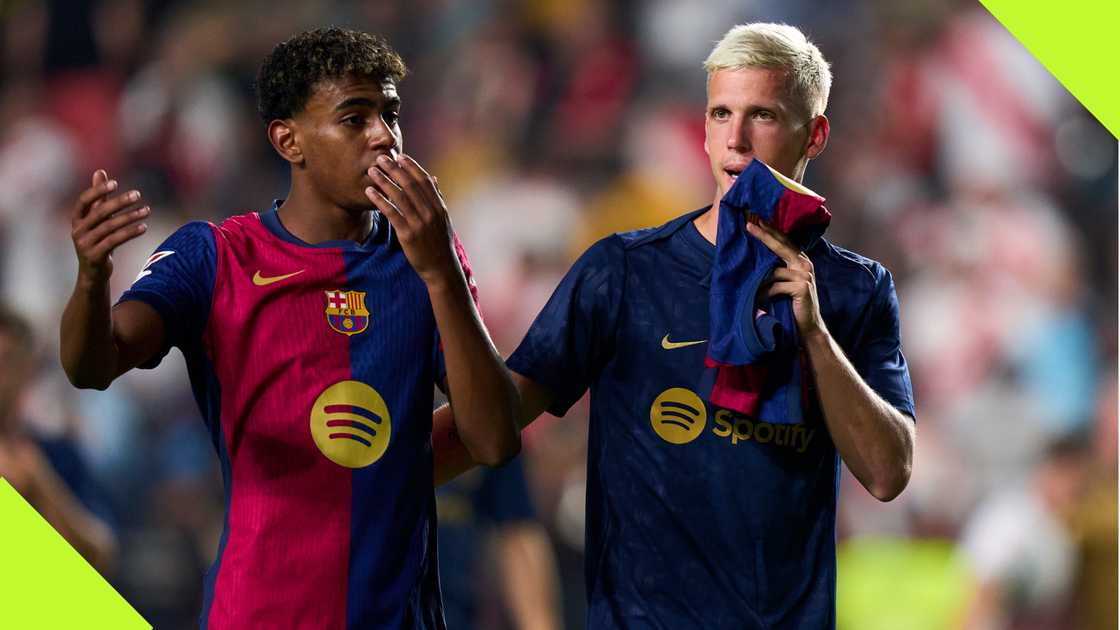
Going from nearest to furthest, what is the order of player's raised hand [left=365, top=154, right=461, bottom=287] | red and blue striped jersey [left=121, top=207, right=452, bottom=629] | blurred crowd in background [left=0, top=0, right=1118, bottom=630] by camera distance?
player's raised hand [left=365, top=154, right=461, bottom=287] → red and blue striped jersey [left=121, top=207, right=452, bottom=629] → blurred crowd in background [left=0, top=0, right=1118, bottom=630]

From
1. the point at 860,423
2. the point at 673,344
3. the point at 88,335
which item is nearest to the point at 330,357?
the point at 88,335

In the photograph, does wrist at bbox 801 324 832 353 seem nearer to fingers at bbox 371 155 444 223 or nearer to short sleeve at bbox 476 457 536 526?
fingers at bbox 371 155 444 223

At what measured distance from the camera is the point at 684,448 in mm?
2848

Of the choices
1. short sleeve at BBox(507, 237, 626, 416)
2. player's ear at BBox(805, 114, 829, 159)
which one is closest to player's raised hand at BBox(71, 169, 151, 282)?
short sleeve at BBox(507, 237, 626, 416)

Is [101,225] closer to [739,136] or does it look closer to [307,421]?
[307,421]

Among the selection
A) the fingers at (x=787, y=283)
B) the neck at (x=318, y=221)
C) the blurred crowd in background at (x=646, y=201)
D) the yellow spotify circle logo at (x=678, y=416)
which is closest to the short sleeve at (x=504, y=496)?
the blurred crowd in background at (x=646, y=201)

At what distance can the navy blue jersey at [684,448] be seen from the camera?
280 centimetres

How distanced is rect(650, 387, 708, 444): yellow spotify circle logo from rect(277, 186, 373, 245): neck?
0.71m

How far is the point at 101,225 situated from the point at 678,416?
3.95ft

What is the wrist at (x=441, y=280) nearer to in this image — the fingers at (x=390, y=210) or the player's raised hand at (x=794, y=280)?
the fingers at (x=390, y=210)

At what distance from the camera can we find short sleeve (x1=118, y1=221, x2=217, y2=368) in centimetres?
256

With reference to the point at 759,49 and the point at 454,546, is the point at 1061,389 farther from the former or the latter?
the point at 759,49

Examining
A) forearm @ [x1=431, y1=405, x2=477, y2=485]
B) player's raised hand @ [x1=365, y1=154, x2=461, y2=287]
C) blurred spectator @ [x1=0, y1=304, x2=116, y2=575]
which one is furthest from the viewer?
blurred spectator @ [x1=0, y1=304, x2=116, y2=575]

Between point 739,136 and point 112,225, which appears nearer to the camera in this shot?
point 112,225
